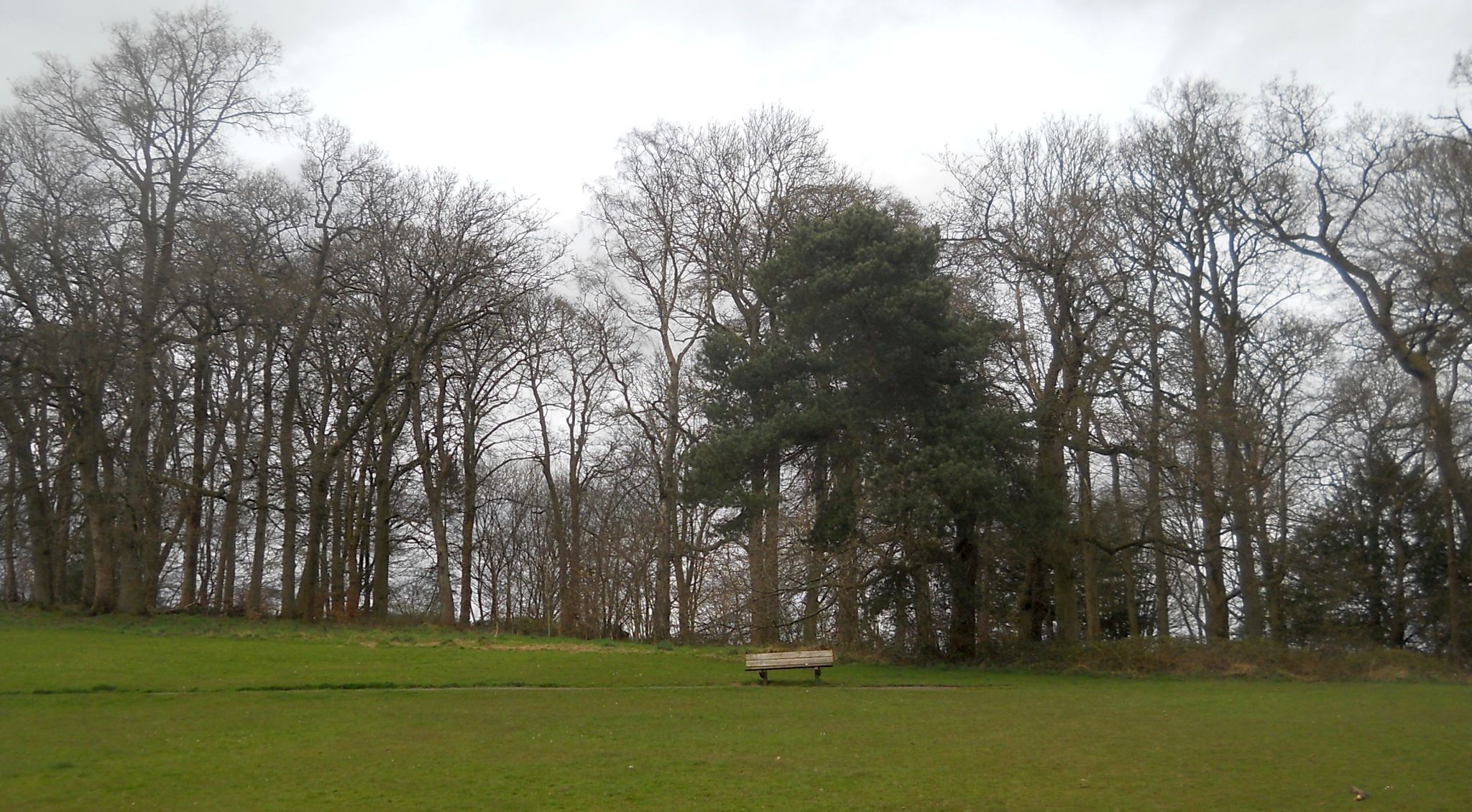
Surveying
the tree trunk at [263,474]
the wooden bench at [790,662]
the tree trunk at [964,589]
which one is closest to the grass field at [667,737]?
the wooden bench at [790,662]

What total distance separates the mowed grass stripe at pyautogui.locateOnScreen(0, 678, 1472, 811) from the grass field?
0.05 m

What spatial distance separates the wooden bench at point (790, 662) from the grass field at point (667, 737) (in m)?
0.37

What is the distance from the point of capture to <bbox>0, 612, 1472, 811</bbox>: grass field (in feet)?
29.6

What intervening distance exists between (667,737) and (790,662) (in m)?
7.32

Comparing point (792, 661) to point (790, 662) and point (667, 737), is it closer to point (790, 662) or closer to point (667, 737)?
point (790, 662)

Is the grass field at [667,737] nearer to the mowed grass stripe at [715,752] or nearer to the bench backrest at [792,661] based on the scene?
the mowed grass stripe at [715,752]

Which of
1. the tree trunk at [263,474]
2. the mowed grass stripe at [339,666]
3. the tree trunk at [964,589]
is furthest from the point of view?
the tree trunk at [263,474]

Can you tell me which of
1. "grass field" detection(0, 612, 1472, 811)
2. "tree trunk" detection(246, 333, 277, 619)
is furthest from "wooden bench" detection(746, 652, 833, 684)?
"tree trunk" detection(246, 333, 277, 619)

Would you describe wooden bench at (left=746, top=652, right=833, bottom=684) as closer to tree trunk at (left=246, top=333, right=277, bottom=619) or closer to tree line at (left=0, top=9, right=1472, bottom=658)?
tree line at (left=0, top=9, right=1472, bottom=658)

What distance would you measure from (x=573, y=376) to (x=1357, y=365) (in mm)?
24313

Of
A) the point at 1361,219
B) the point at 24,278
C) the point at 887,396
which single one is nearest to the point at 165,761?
the point at 887,396

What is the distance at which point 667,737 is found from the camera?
1262 cm

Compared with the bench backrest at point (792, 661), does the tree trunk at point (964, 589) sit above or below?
above

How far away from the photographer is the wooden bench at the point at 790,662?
64.4 ft
